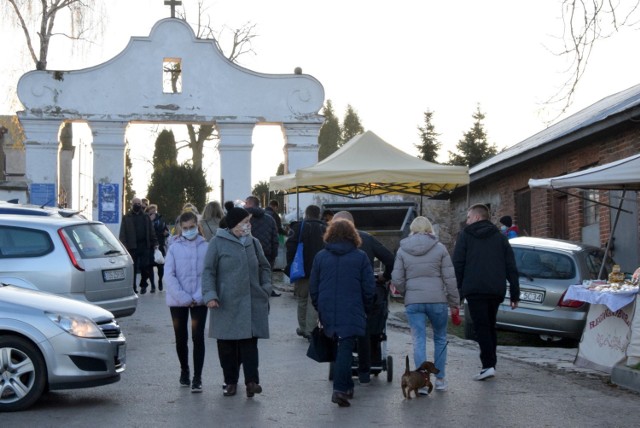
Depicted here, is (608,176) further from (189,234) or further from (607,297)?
(189,234)

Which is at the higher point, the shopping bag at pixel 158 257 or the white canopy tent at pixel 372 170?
the white canopy tent at pixel 372 170

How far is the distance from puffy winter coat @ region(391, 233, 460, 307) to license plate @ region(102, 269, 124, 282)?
4545 mm

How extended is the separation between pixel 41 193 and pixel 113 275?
18.0 meters

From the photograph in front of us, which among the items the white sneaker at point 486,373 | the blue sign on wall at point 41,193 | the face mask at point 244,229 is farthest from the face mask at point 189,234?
the blue sign on wall at point 41,193

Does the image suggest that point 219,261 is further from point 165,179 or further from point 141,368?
point 165,179

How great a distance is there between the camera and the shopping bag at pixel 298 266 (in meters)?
Result: 14.9

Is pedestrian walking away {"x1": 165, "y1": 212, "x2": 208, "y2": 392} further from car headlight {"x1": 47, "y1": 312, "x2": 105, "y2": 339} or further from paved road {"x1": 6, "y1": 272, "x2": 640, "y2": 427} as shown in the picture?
car headlight {"x1": 47, "y1": 312, "x2": 105, "y2": 339}

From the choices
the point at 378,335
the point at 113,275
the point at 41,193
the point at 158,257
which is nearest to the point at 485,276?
the point at 378,335

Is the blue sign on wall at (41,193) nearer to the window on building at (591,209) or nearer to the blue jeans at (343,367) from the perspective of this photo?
the window on building at (591,209)

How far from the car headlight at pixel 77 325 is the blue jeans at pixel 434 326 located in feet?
9.71

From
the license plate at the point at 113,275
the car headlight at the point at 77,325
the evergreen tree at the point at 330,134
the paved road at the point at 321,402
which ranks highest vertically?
the evergreen tree at the point at 330,134

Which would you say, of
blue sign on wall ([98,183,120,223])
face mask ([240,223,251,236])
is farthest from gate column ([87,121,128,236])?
face mask ([240,223,251,236])

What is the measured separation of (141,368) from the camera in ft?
42.4

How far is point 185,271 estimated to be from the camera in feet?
37.0
